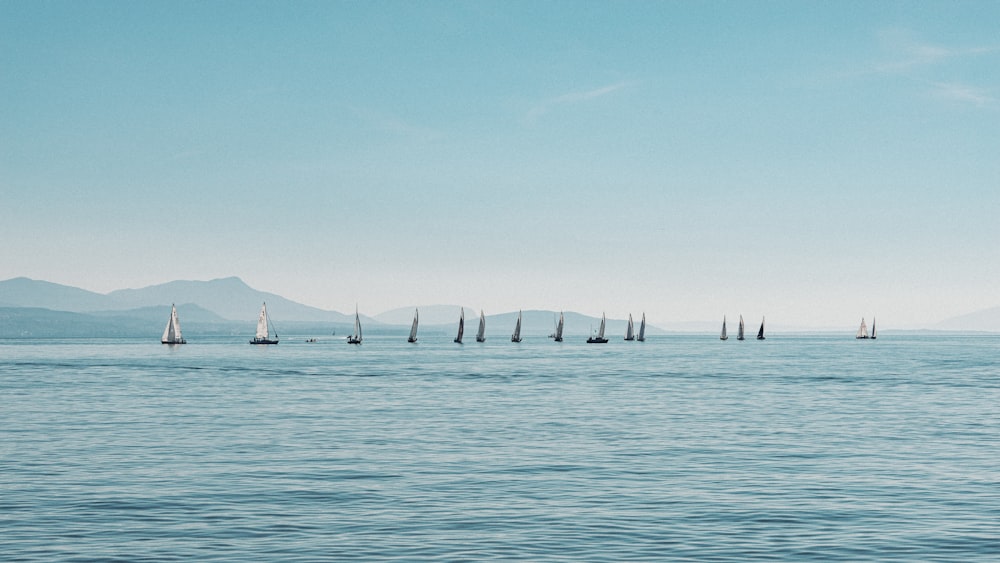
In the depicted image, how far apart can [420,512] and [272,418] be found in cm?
3437

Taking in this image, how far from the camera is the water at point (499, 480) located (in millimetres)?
26250

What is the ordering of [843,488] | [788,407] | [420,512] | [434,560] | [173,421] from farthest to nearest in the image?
1. [788,407]
2. [173,421]
3. [843,488]
4. [420,512]
5. [434,560]

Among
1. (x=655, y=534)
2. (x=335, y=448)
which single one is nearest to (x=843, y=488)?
(x=655, y=534)

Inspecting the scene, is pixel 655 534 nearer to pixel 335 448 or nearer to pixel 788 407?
pixel 335 448

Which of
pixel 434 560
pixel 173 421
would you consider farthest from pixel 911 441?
pixel 173 421

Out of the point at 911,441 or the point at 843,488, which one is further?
the point at 911,441

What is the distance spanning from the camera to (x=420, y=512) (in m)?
30.5

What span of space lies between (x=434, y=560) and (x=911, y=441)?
32949 mm

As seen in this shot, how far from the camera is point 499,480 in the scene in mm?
36812

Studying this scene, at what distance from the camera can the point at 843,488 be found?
35000 mm

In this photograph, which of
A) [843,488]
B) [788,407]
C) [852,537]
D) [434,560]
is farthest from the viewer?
[788,407]

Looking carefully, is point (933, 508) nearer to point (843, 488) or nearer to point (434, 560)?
point (843, 488)

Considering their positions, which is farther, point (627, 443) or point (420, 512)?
point (627, 443)

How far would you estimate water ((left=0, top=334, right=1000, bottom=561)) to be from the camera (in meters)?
26.2
